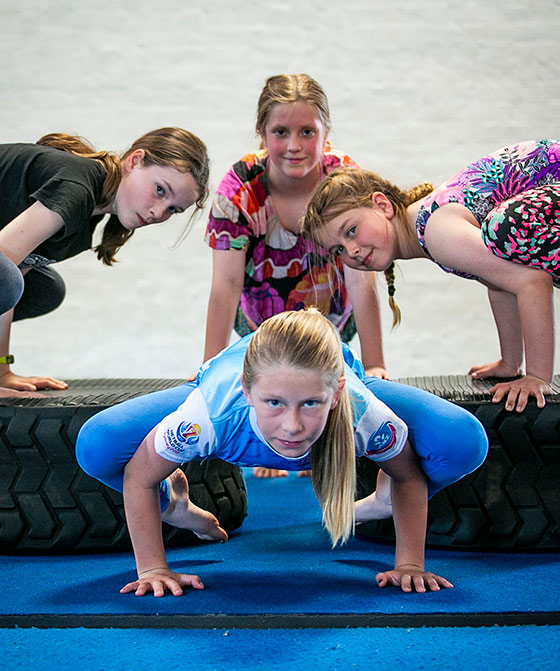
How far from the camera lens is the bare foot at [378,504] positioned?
1567 mm

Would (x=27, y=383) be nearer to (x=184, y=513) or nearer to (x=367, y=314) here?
(x=184, y=513)

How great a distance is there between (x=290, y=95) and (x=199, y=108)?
6.71 ft

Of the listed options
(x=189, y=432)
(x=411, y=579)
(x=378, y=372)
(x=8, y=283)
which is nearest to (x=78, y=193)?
(x=8, y=283)

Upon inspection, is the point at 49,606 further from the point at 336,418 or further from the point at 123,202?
the point at 123,202

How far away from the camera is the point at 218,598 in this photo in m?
1.26

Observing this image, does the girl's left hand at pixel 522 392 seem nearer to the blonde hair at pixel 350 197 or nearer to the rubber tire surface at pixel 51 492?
the blonde hair at pixel 350 197

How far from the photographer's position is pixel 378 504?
1.58 metres

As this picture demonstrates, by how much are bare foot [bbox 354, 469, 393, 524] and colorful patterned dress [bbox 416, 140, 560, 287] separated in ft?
1.63

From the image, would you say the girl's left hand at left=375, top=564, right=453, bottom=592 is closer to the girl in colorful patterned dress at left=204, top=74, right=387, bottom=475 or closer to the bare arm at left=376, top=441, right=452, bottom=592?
the bare arm at left=376, top=441, right=452, bottom=592

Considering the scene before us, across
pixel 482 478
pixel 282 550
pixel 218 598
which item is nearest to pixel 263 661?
pixel 218 598

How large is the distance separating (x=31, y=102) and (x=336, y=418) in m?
3.24

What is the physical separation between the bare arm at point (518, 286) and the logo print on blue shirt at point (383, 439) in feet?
1.09

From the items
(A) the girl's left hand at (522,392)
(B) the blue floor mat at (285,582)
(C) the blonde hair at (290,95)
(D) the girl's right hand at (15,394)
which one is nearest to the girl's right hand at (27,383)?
(D) the girl's right hand at (15,394)

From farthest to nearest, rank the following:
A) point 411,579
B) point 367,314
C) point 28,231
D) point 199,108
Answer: point 199,108 < point 367,314 < point 28,231 < point 411,579
